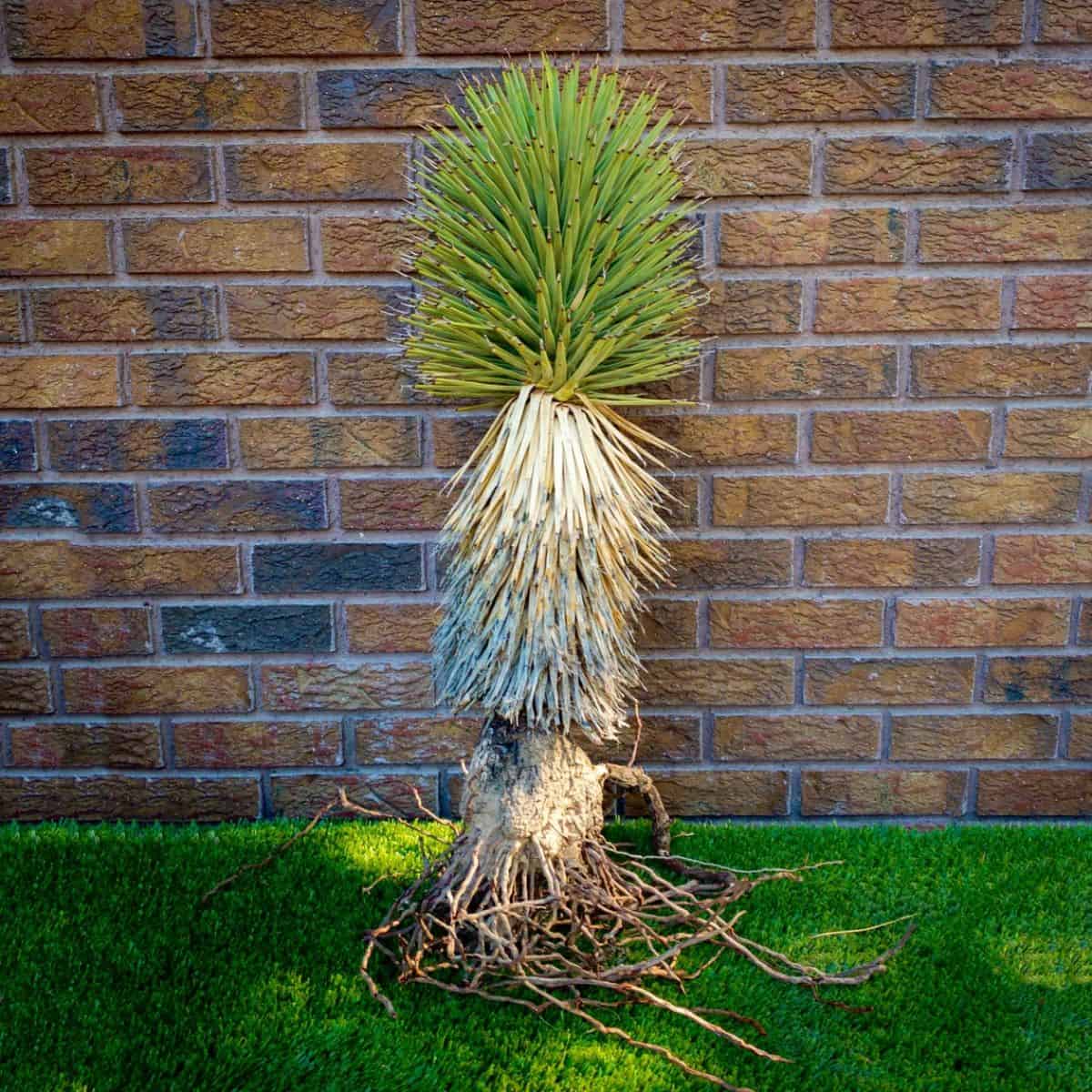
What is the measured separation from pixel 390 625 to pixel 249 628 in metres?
0.30

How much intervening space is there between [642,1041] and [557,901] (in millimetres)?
247

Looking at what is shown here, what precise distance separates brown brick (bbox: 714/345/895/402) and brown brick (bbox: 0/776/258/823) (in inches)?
53.9

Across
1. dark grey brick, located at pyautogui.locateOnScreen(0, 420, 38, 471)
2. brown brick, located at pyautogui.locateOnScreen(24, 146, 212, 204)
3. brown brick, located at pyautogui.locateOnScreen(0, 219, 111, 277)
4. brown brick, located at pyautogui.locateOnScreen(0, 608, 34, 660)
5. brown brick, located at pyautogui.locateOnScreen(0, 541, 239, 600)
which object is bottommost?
brown brick, located at pyautogui.locateOnScreen(0, 608, 34, 660)

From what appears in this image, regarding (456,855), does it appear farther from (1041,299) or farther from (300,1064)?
(1041,299)

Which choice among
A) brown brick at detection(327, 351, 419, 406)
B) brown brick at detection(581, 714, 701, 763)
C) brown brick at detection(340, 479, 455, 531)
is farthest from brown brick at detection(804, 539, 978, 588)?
brown brick at detection(327, 351, 419, 406)

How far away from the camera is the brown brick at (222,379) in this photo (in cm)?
198

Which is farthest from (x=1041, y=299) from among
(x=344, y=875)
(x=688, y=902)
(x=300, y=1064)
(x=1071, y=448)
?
(x=300, y=1064)

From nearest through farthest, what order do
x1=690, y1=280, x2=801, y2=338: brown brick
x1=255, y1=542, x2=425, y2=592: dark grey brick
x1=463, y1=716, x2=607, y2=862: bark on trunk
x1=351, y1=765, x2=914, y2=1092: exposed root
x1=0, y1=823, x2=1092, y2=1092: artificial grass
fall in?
1. x1=0, y1=823, x2=1092, y2=1092: artificial grass
2. x1=351, y1=765, x2=914, y2=1092: exposed root
3. x1=463, y1=716, x2=607, y2=862: bark on trunk
4. x1=690, y1=280, x2=801, y2=338: brown brick
5. x1=255, y1=542, x2=425, y2=592: dark grey brick

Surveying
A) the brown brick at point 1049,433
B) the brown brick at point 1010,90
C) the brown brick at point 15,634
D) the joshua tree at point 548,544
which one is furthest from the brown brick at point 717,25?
the brown brick at point 15,634

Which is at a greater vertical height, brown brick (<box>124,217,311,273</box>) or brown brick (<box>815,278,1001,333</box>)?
brown brick (<box>124,217,311,273</box>)

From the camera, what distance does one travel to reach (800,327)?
6.42ft

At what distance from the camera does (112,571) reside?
205cm

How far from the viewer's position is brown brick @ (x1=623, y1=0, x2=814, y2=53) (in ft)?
6.07

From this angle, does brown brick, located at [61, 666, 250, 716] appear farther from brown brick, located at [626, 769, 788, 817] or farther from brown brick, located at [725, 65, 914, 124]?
brown brick, located at [725, 65, 914, 124]
